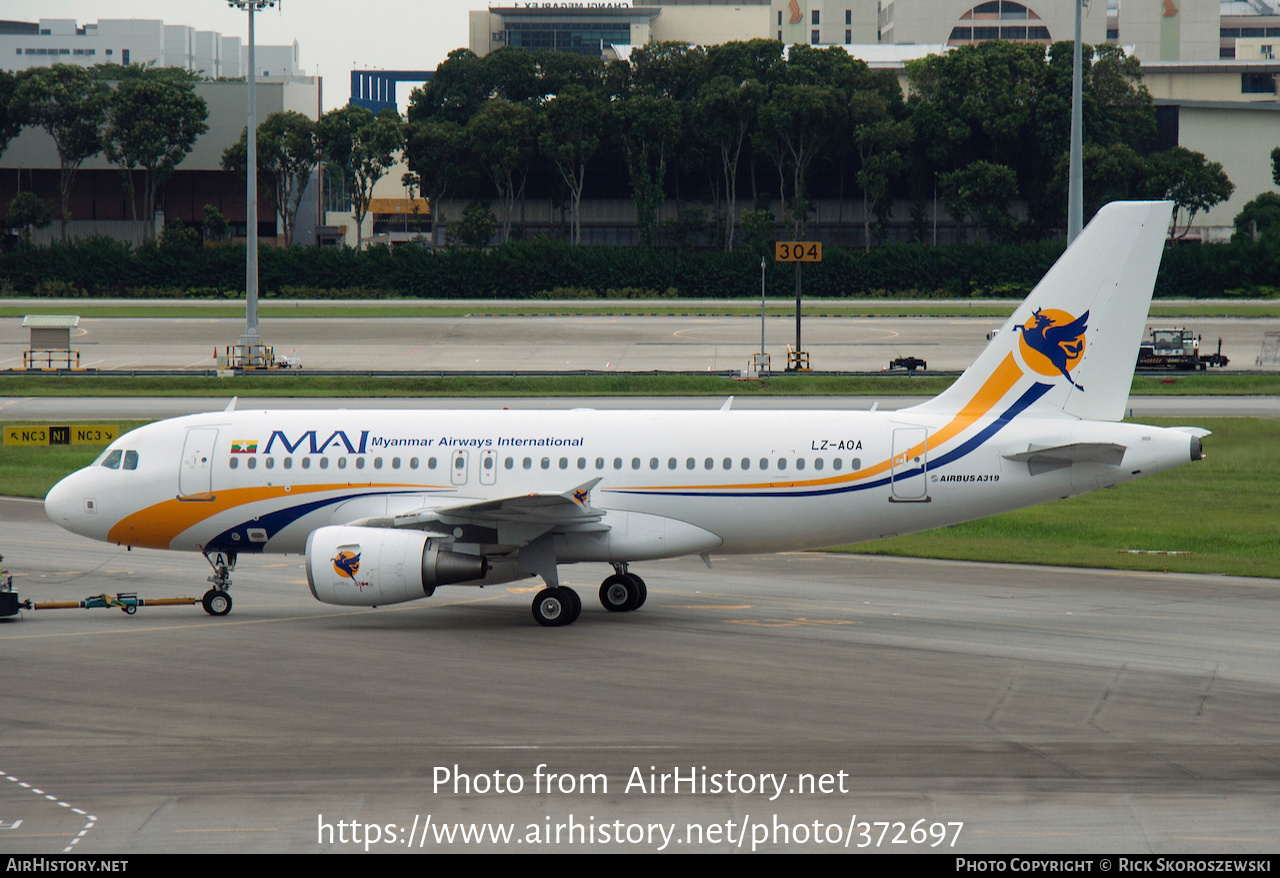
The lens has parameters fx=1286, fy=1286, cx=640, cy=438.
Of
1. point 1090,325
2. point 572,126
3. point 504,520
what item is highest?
point 572,126

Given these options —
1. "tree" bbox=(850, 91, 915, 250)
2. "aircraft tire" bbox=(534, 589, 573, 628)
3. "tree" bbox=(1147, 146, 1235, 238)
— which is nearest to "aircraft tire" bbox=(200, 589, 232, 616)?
"aircraft tire" bbox=(534, 589, 573, 628)

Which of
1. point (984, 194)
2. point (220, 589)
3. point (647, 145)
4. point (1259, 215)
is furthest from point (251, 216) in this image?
point (1259, 215)

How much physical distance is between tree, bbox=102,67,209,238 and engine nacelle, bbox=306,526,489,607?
385ft

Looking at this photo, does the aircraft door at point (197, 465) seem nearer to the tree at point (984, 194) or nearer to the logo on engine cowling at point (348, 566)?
the logo on engine cowling at point (348, 566)

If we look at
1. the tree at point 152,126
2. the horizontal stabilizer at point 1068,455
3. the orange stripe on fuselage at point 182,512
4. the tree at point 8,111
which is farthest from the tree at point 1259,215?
the orange stripe on fuselage at point 182,512

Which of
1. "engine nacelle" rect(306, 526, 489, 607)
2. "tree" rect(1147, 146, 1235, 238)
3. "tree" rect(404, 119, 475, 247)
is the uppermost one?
"tree" rect(404, 119, 475, 247)

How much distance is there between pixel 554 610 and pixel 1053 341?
36.6 feet

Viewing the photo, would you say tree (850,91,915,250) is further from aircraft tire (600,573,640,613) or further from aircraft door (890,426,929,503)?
aircraft tire (600,573,640,613)

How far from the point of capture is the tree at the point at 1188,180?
127 metres

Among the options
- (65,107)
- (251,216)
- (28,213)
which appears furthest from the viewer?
(28,213)

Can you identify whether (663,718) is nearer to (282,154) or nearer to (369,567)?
(369,567)

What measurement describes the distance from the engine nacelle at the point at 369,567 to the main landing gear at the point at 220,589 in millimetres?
3310

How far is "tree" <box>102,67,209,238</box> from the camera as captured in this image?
128500 millimetres

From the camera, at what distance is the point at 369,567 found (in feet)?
78.1
